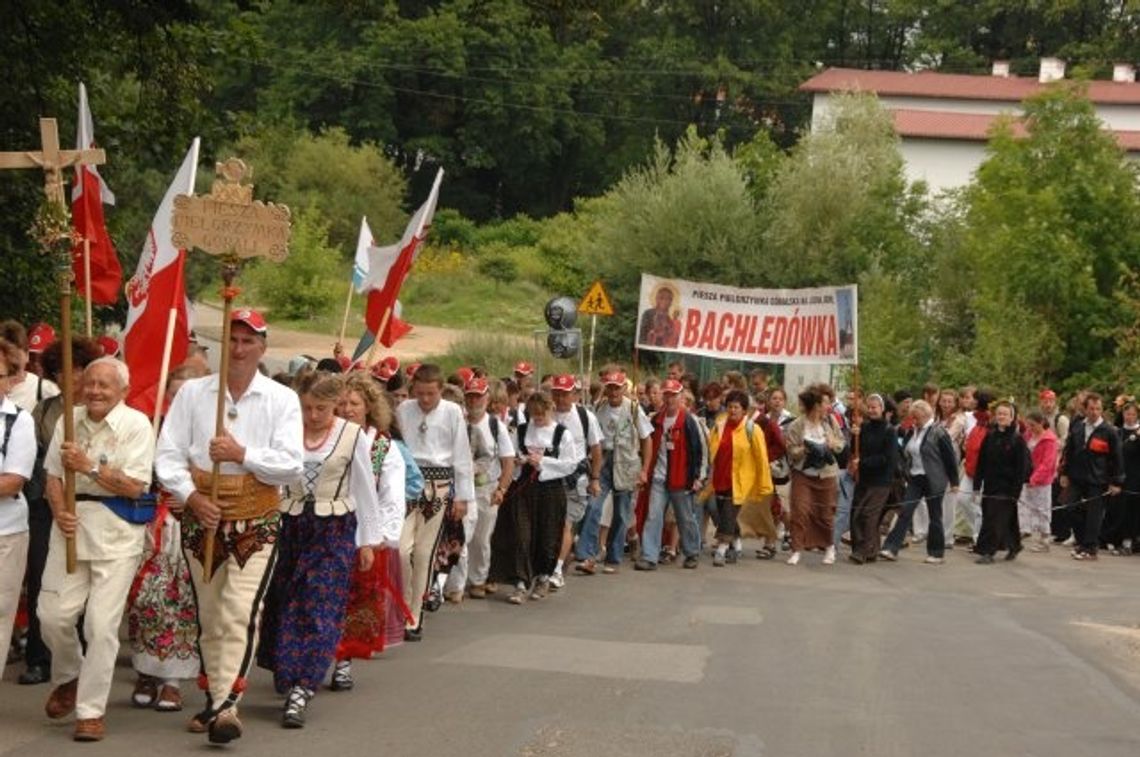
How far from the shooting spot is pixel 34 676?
418 inches

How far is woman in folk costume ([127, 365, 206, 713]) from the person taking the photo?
991cm

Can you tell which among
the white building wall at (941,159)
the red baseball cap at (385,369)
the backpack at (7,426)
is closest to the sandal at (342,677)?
the backpack at (7,426)

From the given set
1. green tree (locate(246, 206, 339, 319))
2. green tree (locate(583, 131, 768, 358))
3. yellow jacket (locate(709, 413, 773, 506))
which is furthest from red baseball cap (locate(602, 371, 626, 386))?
green tree (locate(246, 206, 339, 319))

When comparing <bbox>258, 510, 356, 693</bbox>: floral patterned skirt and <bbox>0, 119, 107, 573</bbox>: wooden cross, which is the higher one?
<bbox>0, 119, 107, 573</bbox>: wooden cross

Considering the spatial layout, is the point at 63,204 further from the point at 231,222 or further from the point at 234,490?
the point at 234,490

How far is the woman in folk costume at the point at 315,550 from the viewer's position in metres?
9.84

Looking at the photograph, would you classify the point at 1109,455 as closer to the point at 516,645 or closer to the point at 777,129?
the point at 516,645

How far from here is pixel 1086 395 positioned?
23.5 metres

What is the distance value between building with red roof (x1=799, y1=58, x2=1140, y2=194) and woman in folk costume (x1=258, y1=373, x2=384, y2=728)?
61.3 metres

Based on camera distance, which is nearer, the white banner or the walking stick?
the walking stick

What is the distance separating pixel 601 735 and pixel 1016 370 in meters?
28.0

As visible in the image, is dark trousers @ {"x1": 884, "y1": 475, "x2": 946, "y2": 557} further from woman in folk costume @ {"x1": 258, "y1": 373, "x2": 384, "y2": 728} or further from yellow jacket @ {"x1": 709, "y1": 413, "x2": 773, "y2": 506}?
woman in folk costume @ {"x1": 258, "y1": 373, "x2": 384, "y2": 728}

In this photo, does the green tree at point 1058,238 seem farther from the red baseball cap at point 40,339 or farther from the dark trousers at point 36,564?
the dark trousers at point 36,564

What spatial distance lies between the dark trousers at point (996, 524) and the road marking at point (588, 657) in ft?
29.9
